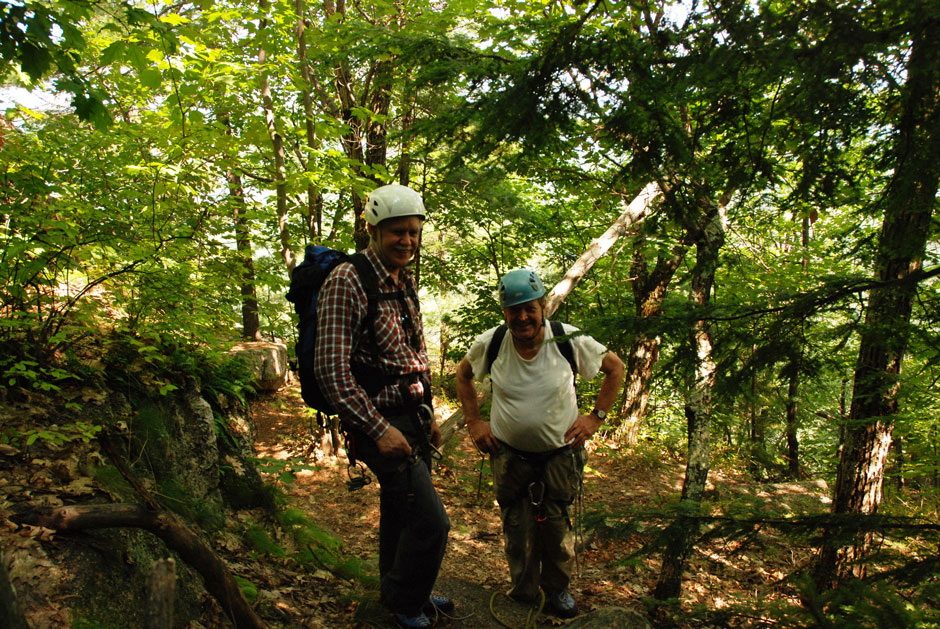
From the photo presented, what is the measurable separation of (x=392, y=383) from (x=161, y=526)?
4.17 ft

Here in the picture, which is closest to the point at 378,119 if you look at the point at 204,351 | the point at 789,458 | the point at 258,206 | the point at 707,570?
the point at 258,206

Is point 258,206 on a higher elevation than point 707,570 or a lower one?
higher

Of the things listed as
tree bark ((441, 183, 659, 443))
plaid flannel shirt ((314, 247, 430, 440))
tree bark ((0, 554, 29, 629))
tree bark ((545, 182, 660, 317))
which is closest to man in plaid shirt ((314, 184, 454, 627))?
plaid flannel shirt ((314, 247, 430, 440))

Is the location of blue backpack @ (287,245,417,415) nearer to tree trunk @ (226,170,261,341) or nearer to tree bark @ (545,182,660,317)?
tree trunk @ (226,170,261,341)

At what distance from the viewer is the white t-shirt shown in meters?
3.72

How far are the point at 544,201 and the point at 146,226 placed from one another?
8739mm

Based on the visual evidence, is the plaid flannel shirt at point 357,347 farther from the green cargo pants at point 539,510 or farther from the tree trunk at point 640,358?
the tree trunk at point 640,358

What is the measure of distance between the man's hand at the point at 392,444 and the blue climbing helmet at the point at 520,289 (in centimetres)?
125

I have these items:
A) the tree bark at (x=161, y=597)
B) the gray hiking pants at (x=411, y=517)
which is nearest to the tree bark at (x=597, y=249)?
the gray hiking pants at (x=411, y=517)

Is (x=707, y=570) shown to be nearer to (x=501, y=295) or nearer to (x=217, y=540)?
(x=501, y=295)

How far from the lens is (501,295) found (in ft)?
12.3

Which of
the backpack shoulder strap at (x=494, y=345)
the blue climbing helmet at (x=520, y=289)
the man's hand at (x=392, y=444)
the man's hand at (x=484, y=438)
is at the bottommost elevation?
the man's hand at (x=484, y=438)

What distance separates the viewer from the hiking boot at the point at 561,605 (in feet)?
12.9

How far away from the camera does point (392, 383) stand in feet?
9.92
